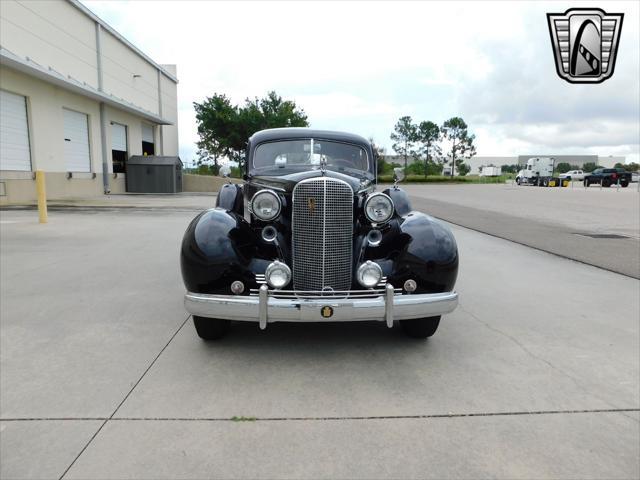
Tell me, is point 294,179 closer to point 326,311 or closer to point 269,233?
point 269,233

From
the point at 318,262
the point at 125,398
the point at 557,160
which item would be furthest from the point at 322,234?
the point at 557,160

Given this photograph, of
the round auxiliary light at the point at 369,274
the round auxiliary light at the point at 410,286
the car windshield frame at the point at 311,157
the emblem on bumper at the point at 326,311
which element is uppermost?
the car windshield frame at the point at 311,157

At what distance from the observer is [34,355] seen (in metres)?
3.36

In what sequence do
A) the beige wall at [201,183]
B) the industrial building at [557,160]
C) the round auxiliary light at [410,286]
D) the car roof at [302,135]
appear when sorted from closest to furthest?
the round auxiliary light at [410,286], the car roof at [302,135], the beige wall at [201,183], the industrial building at [557,160]

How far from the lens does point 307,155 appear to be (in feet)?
15.9

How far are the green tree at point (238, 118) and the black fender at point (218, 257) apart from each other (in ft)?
97.5

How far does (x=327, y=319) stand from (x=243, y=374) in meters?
0.71

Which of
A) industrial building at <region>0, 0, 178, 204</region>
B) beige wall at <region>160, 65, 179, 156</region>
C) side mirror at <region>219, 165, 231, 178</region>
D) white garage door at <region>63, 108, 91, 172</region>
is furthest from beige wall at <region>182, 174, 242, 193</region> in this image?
side mirror at <region>219, 165, 231, 178</region>

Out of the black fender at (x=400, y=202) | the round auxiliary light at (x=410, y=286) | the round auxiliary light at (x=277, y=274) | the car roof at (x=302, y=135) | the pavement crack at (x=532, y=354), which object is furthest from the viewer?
the car roof at (x=302, y=135)

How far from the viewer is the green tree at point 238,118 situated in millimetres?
33188

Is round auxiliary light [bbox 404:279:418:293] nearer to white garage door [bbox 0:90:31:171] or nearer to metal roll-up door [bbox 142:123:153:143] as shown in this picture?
white garage door [bbox 0:90:31:171]

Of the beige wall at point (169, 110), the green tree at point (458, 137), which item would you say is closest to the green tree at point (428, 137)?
the green tree at point (458, 137)

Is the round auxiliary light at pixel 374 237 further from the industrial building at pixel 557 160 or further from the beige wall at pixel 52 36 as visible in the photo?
the industrial building at pixel 557 160

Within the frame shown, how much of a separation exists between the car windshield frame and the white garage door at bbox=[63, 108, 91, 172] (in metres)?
16.6
